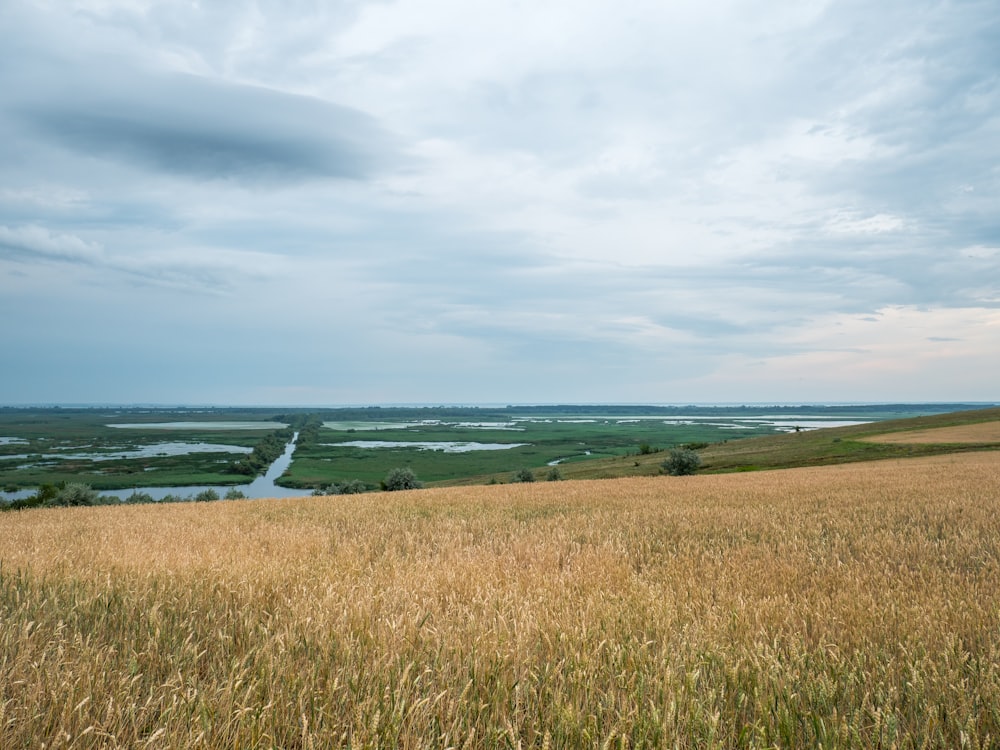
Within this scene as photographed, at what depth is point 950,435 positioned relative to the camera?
5625 cm

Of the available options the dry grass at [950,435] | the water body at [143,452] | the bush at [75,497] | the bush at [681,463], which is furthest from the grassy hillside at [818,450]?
the water body at [143,452]

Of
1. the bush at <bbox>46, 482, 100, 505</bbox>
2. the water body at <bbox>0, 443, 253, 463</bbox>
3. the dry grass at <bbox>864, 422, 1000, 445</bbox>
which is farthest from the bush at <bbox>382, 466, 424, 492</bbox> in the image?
the water body at <bbox>0, 443, 253, 463</bbox>

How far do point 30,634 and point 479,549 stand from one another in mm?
5435

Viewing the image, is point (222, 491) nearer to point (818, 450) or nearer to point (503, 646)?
point (818, 450)

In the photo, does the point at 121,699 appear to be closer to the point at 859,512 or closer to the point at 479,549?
the point at 479,549

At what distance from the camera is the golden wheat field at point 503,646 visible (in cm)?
297

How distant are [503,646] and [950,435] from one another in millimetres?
69659

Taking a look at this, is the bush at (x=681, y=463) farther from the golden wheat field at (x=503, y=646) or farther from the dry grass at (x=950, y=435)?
the golden wheat field at (x=503, y=646)

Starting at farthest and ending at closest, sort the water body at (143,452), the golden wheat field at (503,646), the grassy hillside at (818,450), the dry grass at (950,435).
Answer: the water body at (143,452), the dry grass at (950,435), the grassy hillside at (818,450), the golden wheat field at (503,646)

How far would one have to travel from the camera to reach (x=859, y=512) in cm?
1323

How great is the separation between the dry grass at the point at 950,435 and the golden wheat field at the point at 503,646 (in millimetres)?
55944

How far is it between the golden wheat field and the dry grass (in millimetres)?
55944

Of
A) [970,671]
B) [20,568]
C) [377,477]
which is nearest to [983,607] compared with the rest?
[970,671]

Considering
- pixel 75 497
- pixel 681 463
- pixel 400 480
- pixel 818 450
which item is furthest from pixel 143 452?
pixel 818 450
